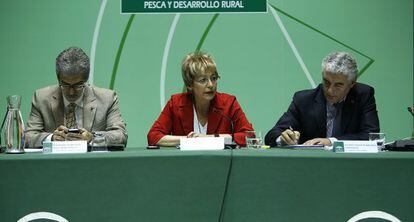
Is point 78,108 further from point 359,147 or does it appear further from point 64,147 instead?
point 359,147

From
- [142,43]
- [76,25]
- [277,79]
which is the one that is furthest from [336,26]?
[76,25]

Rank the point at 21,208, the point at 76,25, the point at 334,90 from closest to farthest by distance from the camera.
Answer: the point at 21,208
the point at 334,90
the point at 76,25

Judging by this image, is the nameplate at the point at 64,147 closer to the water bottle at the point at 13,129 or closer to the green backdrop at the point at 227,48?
the water bottle at the point at 13,129

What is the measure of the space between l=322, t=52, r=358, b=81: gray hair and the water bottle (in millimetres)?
1692

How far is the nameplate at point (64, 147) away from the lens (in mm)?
2572

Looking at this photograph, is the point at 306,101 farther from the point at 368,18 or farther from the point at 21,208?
the point at 21,208

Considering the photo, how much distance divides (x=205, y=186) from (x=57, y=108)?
4.95ft

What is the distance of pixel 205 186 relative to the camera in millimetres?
2439

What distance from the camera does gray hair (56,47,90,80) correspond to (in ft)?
11.3

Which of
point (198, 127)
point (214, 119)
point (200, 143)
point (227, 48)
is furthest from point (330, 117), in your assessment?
point (200, 143)

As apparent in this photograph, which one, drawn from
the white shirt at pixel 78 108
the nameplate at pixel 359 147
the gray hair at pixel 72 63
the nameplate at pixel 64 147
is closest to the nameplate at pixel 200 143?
the nameplate at pixel 64 147

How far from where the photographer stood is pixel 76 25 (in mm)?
4387

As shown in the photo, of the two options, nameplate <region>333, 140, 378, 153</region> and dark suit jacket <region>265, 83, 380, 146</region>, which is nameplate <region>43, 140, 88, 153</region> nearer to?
nameplate <region>333, 140, 378, 153</region>

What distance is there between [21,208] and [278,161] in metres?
1.01
